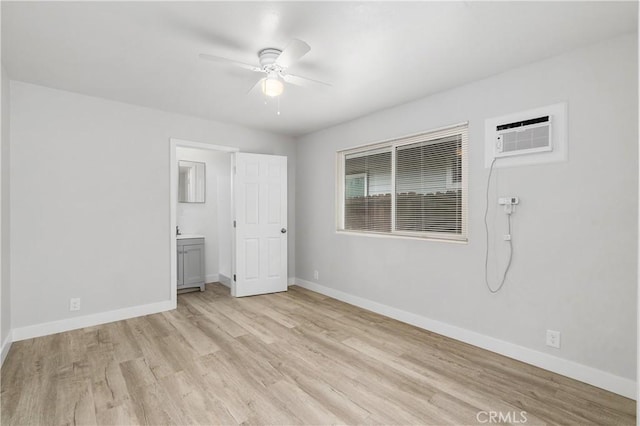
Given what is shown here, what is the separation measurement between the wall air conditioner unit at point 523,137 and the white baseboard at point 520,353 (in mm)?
1660

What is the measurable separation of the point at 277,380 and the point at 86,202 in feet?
9.32

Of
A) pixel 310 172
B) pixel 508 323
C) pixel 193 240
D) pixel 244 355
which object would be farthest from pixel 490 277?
pixel 193 240

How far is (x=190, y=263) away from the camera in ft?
15.6

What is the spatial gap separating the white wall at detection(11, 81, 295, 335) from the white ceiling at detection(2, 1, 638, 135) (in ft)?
Result: 1.24

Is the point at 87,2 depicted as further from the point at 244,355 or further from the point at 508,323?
the point at 508,323

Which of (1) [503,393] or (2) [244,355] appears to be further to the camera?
(2) [244,355]

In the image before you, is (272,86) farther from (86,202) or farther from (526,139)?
(86,202)

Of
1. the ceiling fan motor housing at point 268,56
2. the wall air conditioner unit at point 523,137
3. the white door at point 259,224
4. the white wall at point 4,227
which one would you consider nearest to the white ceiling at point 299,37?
the ceiling fan motor housing at point 268,56

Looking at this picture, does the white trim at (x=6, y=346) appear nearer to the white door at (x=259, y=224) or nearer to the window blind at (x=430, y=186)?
the white door at (x=259, y=224)

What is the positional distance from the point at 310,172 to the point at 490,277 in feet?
9.91

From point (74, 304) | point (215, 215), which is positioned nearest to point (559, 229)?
point (74, 304)

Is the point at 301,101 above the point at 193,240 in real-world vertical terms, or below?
above

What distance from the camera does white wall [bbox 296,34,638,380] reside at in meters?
2.14

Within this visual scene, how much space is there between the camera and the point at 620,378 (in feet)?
6.97
